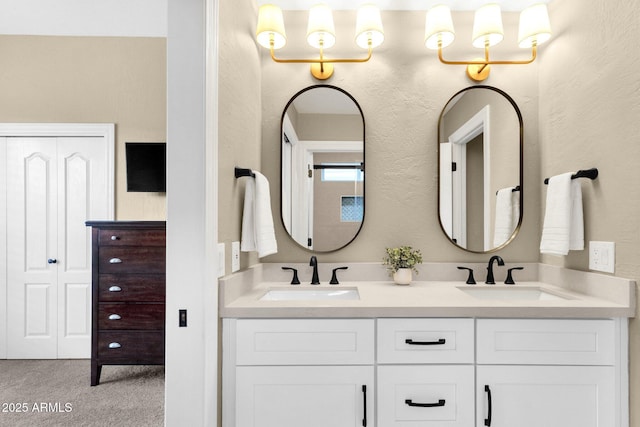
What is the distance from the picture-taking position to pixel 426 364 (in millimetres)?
1374

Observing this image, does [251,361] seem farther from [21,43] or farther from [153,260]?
[21,43]

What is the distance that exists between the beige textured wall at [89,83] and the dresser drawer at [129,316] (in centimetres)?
106

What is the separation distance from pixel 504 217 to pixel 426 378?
110cm

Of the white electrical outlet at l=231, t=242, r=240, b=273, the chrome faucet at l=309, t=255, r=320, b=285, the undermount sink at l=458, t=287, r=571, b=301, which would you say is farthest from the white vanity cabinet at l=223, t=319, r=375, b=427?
the undermount sink at l=458, t=287, r=571, b=301

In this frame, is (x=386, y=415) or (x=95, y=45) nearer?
(x=386, y=415)

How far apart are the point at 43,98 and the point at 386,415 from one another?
3427 mm

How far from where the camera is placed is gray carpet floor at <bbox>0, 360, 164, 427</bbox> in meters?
2.06

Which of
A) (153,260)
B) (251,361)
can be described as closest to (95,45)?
(153,260)

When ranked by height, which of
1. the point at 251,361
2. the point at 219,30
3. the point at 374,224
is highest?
the point at 219,30

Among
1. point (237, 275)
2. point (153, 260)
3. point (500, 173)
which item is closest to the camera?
point (237, 275)

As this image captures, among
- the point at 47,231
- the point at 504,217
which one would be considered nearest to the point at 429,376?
the point at 504,217

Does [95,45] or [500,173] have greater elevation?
[95,45]

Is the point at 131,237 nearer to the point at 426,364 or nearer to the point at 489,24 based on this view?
the point at 426,364

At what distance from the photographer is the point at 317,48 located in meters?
2.04
